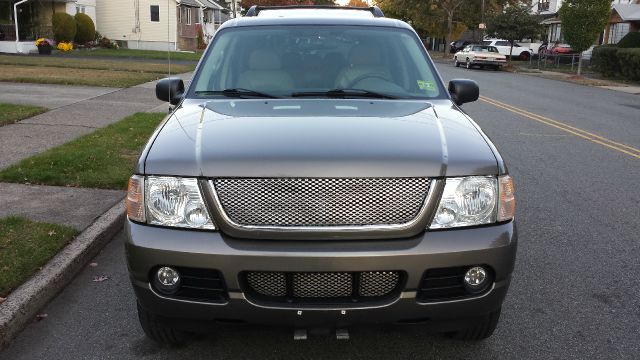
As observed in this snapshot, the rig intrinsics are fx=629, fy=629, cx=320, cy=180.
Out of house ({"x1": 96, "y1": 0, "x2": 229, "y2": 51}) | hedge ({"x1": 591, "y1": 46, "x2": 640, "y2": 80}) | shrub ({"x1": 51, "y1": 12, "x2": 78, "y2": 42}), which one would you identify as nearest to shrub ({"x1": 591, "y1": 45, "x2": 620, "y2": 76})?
hedge ({"x1": 591, "y1": 46, "x2": 640, "y2": 80})

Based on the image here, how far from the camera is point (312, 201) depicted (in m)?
2.84

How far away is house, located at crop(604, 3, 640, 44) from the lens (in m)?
40.8

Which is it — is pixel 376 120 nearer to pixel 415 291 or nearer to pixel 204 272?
pixel 415 291

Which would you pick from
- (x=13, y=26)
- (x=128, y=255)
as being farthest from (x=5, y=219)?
(x=13, y=26)

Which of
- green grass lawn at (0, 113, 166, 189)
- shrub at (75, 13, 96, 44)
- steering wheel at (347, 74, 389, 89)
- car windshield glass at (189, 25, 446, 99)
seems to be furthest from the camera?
shrub at (75, 13, 96, 44)

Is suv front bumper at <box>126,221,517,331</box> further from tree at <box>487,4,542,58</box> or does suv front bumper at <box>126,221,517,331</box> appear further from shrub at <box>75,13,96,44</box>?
tree at <box>487,4,542,58</box>

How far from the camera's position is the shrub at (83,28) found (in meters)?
40.1

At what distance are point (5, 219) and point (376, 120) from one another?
3.46 metres

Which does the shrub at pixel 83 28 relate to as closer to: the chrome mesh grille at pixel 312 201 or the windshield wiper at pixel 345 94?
the windshield wiper at pixel 345 94

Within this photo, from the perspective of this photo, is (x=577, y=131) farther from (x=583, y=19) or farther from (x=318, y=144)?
(x=583, y=19)

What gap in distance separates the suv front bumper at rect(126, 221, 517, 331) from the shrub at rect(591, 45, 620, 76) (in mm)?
30794

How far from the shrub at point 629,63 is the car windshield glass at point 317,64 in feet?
88.1

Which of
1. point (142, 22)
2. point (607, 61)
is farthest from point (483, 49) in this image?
point (142, 22)

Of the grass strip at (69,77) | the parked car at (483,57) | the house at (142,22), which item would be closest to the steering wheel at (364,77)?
the grass strip at (69,77)
